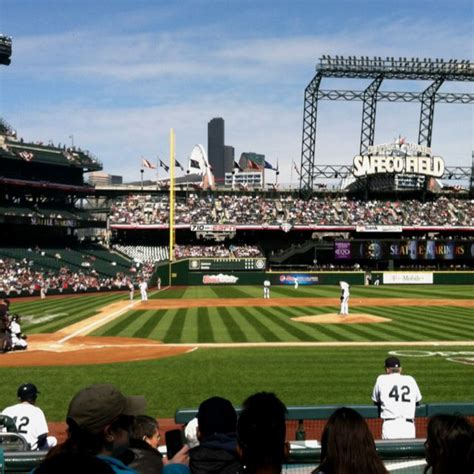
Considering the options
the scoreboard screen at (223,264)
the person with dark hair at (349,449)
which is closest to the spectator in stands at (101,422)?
the person with dark hair at (349,449)

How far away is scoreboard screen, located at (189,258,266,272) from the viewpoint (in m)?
63.9

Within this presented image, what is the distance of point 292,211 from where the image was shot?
→ 81188 millimetres

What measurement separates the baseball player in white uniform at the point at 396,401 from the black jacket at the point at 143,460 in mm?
4839

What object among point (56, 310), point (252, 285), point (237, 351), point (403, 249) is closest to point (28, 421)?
point (237, 351)

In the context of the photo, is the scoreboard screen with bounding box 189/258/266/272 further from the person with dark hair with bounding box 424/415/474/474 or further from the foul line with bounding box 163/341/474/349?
the person with dark hair with bounding box 424/415/474/474

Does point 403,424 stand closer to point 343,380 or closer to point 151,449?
point 151,449

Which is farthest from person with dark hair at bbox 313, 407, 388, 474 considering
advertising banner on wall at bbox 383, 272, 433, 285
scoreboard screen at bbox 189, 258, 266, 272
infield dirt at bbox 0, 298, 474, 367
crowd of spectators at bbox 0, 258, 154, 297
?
advertising banner on wall at bbox 383, 272, 433, 285

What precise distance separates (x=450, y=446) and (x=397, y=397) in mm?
4646

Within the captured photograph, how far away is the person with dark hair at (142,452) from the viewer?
3.99 m

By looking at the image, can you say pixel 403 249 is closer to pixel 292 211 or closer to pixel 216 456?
pixel 292 211

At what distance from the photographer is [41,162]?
6856 centimetres

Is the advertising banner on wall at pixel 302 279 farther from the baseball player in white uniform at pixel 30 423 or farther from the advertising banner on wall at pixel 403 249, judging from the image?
the baseball player in white uniform at pixel 30 423

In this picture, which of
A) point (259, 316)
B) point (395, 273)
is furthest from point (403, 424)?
point (395, 273)

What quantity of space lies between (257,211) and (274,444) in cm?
7827
